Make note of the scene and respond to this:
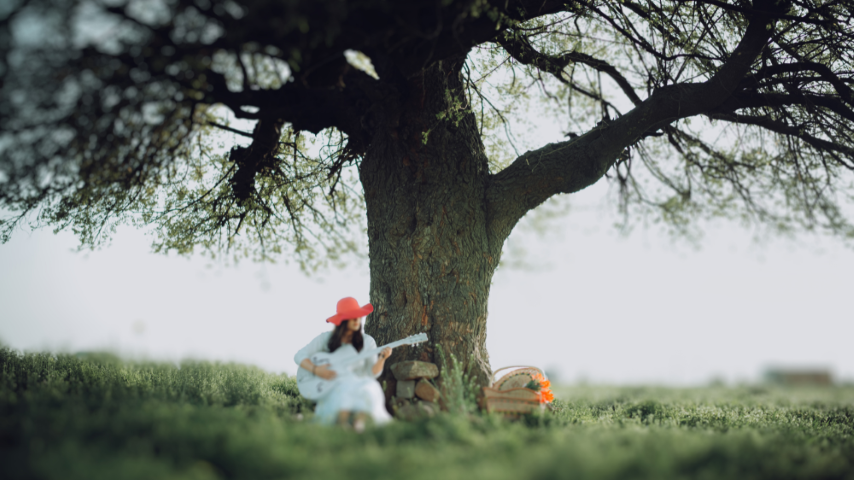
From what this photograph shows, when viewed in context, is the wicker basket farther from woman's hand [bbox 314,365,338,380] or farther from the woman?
woman's hand [bbox 314,365,338,380]

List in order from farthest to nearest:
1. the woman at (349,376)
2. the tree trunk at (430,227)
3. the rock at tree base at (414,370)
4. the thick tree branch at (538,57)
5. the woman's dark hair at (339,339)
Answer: the thick tree branch at (538,57)
the tree trunk at (430,227)
the rock at tree base at (414,370)
the woman's dark hair at (339,339)
the woman at (349,376)

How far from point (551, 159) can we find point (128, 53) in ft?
17.2

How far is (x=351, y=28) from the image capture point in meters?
5.09

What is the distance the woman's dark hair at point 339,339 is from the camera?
18.7 feet

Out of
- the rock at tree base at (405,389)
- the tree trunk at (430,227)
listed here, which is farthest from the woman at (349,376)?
the tree trunk at (430,227)

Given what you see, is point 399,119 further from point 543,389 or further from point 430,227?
point 543,389

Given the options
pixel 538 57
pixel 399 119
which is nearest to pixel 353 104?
pixel 399 119

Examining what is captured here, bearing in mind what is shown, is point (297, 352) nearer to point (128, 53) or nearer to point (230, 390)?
point (230, 390)

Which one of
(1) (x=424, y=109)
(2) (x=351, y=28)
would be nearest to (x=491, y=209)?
(1) (x=424, y=109)

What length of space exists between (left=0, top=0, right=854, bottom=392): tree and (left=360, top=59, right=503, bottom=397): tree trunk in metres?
0.03

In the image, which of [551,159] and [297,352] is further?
[551,159]

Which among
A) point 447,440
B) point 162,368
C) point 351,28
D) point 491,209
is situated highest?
point 351,28

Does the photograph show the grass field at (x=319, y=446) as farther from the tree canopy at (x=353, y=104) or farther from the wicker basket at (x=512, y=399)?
the tree canopy at (x=353, y=104)

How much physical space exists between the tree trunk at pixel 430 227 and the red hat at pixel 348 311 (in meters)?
0.85
